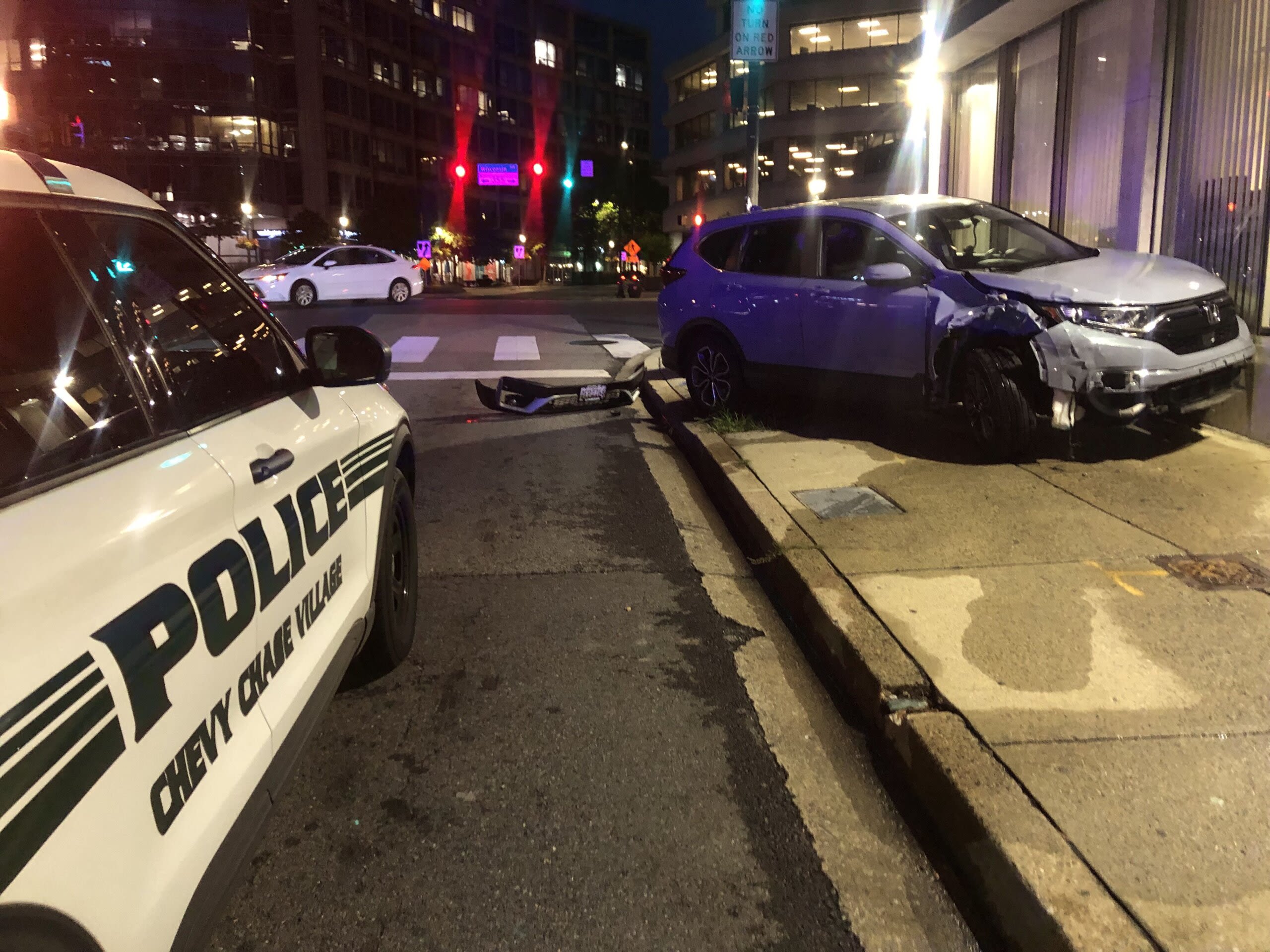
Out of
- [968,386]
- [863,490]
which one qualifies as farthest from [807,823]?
[968,386]

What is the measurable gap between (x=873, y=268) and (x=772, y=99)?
195ft

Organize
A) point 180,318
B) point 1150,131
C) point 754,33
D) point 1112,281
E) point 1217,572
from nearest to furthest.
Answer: point 180,318, point 1217,572, point 1112,281, point 1150,131, point 754,33

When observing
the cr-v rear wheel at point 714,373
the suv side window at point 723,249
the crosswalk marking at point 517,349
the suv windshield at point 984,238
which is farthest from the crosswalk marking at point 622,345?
→ the suv windshield at point 984,238

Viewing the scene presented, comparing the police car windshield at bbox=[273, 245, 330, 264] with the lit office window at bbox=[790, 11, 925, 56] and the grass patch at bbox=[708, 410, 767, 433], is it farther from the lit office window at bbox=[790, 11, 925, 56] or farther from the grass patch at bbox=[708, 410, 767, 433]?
the lit office window at bbox=[790, 11, 925, 56]

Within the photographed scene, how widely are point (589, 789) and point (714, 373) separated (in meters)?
6.64

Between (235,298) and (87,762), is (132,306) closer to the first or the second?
(235,298)

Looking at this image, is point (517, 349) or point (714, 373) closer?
point (714, 373)

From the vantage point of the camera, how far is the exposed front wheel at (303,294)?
26.6 m

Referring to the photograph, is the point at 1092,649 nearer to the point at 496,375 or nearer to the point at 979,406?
the point at 979,406

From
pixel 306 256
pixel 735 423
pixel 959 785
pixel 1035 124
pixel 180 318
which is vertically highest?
pixel 1035 124

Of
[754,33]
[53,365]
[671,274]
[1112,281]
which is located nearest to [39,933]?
[53,365]

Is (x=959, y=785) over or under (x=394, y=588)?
under

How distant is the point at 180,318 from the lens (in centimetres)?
304

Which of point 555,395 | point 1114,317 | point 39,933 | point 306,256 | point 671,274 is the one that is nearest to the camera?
point 39,933
